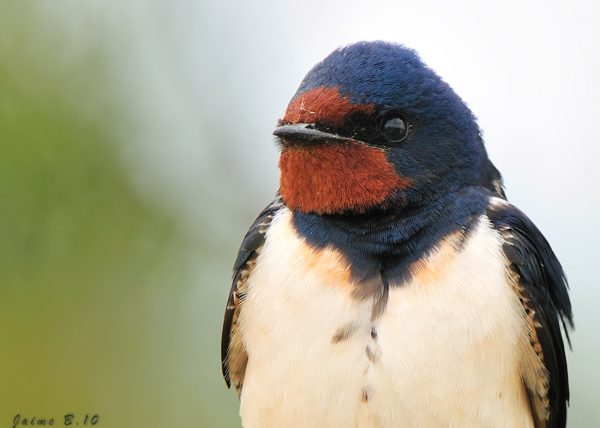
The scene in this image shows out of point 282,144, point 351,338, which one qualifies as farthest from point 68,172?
point 351,338

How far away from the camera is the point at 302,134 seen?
5.75 feet

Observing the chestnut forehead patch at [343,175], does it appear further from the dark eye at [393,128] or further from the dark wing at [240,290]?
the dark wing at [240,290]

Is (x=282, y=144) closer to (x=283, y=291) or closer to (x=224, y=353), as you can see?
(x=283, y=291)

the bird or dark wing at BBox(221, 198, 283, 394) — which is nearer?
the bird

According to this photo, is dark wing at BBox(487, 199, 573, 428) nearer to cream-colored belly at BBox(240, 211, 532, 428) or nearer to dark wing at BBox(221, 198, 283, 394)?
cream-colored belly at BBox(240, 211, 532, 428)

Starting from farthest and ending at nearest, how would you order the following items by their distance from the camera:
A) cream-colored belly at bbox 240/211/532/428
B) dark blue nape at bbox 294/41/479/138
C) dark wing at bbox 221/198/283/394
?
dark wing at bbox 221/198/283/394
dark blue nape at bbox 294/41/479/138
cream-colored belly at bbox 240/211/532/428

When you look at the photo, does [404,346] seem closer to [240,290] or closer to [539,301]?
[539,301]

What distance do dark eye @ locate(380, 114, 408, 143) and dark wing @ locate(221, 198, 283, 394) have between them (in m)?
0.32

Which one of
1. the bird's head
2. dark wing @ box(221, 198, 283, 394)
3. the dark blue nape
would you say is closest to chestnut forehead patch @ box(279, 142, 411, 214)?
the bird's head

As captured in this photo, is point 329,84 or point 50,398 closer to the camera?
point 329,84

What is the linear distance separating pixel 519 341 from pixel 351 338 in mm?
359

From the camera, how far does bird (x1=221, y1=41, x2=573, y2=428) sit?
171 cm

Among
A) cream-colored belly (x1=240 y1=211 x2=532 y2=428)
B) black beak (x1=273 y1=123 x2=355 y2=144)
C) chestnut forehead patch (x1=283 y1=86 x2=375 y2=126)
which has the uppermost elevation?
chestnut forehead patch (x1=283 y1=86 x2=375 y2=126)

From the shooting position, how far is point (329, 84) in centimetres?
179
